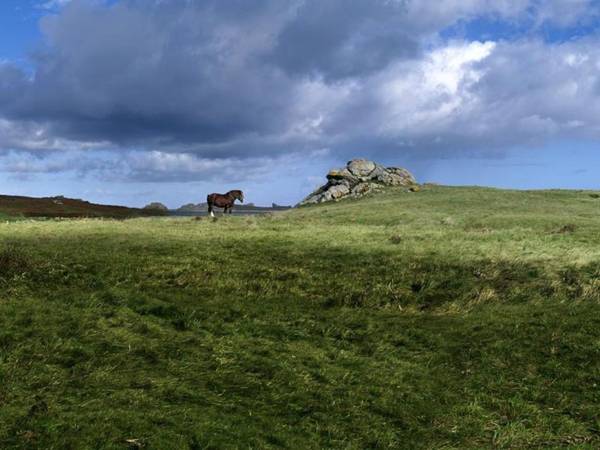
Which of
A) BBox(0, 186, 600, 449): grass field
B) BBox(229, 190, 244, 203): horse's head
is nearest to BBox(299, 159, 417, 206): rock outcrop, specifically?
BBox(229, 190, 244, 203): horse's head

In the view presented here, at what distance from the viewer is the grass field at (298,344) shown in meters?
10.9

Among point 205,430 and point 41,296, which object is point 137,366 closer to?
point 205,430

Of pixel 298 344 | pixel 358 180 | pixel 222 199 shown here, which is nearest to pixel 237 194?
pixel 222 199

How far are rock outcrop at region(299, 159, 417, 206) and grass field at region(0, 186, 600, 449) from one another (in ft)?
163

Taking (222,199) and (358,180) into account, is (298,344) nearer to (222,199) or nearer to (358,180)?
(222,199)

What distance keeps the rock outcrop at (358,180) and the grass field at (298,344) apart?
163 ft

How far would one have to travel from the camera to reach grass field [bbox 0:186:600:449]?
1089 cm

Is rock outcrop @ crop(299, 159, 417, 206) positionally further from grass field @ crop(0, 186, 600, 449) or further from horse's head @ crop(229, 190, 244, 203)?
grass field @ crop(0, 186, 600, 449)

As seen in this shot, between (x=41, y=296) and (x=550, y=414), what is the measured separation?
16546 millimetres

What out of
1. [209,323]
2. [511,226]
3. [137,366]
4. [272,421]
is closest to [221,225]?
[511,226]

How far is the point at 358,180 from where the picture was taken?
280 feet

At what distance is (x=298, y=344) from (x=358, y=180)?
7052 centimetres

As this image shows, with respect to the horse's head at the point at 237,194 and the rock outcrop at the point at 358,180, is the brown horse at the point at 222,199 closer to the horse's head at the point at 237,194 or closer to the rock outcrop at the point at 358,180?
the horse's head at the point at 237,194

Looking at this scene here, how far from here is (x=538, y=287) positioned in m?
22.8
